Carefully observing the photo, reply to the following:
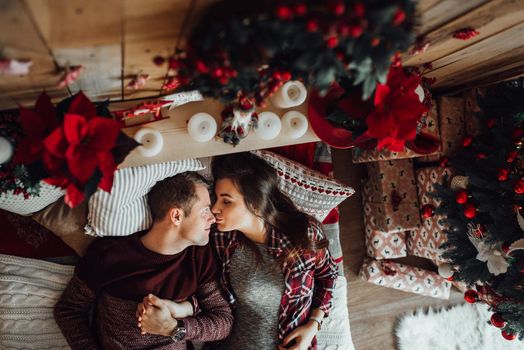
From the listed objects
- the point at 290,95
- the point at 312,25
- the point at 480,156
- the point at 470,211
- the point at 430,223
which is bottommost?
the point at 430,223

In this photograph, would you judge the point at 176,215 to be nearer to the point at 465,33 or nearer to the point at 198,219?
the point at 198,219

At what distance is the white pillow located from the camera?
154 cm

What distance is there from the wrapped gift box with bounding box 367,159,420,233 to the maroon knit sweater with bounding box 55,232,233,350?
3.54ft

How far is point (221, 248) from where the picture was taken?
202 centimetres

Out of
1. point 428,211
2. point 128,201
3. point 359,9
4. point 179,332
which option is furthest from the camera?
point 428,211

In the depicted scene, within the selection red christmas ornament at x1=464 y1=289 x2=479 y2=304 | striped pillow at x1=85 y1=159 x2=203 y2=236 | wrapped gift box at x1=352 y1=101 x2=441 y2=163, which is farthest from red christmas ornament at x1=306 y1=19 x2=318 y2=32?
red christmas ornament at x1=464 y1=289 x2=479 y2=304

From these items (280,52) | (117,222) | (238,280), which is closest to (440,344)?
(238,280)

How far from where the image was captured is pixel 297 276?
77.0 inches

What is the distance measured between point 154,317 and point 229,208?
1.82 feet

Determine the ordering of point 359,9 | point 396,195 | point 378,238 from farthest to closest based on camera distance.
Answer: point 378,238, point 396,195, point 359,9

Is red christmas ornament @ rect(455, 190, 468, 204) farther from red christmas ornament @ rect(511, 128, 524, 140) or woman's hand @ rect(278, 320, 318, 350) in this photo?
woman's hand @ rect(278, 320, 318, 350)

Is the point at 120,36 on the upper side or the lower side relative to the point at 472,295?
upper

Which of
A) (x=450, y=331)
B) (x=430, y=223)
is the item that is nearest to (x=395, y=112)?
(x=430, y=223)

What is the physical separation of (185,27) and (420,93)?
109 centimetres
